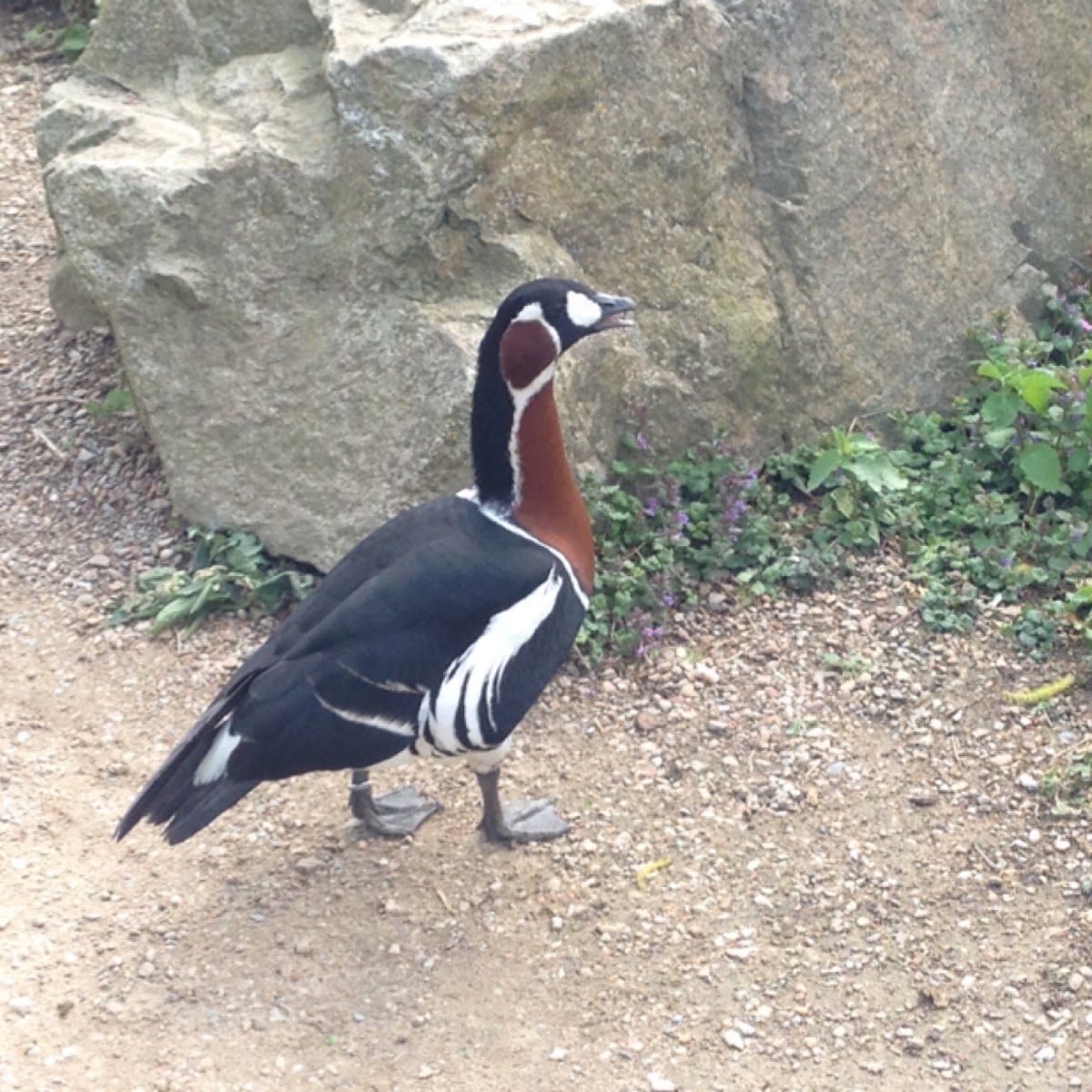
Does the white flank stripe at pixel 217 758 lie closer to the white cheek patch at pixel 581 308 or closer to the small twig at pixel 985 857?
the white cheek patch at pixel 581 308

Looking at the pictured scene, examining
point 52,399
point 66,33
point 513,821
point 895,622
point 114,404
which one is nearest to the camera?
point 513,821

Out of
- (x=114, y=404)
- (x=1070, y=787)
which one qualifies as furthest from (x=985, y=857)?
(x=114, y=404)

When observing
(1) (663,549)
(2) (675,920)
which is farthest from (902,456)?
(2) (675,920)

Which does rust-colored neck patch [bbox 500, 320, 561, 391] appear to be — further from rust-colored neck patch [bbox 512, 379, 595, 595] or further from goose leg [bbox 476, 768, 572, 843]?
goose leg [bbox 476, 768, 572, 843]

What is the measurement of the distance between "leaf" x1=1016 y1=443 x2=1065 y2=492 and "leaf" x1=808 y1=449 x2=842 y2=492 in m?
0.53

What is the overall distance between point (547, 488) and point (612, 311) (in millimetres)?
446

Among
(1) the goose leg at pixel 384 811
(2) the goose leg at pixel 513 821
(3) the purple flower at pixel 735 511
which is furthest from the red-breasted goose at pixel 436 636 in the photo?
(3) the purple flower at pixel 735 511

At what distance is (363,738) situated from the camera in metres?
3.50

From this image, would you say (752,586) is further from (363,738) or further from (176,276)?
(176,276)

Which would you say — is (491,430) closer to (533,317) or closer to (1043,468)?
(533,317)

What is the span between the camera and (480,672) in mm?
3527

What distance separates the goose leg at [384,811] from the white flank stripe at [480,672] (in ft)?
1.27

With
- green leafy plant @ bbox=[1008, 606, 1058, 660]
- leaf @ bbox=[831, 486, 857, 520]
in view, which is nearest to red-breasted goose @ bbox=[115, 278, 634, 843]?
leaf @ bbox=[831, 486, 857, 520]

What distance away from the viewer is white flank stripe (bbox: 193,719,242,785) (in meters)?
3.49
